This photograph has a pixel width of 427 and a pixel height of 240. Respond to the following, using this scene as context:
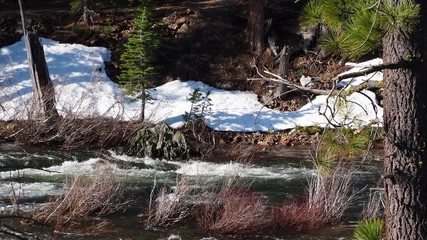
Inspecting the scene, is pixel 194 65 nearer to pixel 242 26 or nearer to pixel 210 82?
pixel 210 82

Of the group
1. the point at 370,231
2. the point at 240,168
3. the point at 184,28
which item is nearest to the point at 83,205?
the point at 240,168

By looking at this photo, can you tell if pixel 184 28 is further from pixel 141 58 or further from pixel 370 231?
pixel 370 231

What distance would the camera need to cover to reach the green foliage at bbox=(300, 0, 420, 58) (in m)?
3.65

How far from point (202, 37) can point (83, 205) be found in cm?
1484

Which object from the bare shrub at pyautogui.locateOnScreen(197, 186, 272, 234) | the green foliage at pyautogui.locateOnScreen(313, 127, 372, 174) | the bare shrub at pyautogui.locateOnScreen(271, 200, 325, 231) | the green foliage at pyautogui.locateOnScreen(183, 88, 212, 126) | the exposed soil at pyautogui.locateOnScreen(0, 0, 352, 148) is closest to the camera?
the green foliage at pyautogui.locateOnScreen(313, 127, 372, 174)

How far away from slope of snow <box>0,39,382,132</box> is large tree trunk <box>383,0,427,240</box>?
1295 centimetres

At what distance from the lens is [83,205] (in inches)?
389

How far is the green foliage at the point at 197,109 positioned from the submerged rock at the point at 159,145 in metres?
1.70

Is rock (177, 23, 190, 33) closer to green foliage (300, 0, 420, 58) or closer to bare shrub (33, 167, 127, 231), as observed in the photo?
bare shrub (33, 167, 127, 231)

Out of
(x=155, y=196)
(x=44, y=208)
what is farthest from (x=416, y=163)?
(x=155, y=196)

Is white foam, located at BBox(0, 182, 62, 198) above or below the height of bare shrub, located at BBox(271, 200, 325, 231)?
above

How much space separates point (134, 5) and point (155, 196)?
17387mm

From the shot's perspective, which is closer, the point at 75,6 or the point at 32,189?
the point at 32,189

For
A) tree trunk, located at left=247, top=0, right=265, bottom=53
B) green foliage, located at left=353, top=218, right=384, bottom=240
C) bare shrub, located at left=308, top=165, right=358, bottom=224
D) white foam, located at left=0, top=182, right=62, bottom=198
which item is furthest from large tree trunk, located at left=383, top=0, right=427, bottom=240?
tree trunk, located at left=247, top=0, right=265, bottom=53
